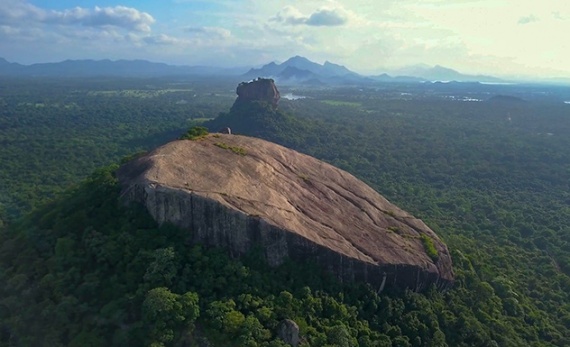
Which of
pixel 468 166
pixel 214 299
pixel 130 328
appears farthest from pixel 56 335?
pixel 468 166

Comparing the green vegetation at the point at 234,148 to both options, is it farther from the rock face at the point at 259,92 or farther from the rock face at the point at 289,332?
the rock face at the point at 259,92

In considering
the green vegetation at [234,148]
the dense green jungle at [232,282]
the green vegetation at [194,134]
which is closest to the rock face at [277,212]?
the green vegetation at [234,148]

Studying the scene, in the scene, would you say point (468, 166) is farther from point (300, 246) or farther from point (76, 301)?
point (76, 301)

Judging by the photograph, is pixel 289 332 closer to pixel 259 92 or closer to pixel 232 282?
pixel 232 282

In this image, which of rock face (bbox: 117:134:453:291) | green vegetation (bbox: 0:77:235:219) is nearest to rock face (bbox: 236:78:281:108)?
green vegetation (bbox: 0:77:235:219)

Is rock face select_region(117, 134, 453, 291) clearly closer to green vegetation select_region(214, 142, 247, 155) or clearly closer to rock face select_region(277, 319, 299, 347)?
green vegetation select_region(214, 142, 247, 155)

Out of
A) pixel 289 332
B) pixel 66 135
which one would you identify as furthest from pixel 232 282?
pixel 66 135
